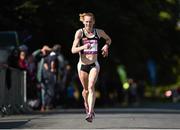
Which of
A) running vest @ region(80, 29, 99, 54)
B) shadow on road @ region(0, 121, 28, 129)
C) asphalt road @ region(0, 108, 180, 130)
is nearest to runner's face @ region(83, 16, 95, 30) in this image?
running vest @ region(80, 29, 99, 54)

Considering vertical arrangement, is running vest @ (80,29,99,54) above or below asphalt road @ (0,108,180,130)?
above

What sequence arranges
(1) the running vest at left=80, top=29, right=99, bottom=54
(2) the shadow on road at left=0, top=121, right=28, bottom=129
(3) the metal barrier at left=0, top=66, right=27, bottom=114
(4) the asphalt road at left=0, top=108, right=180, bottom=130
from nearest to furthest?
(4) the asphalt road at left=0, top=108, right=180, bottom=130
(2) the shadow on road at left=0, top=121, right=28, bottom=129
(1) the running vest at left=80, top=29, right=99, bottom=54
(3) the metal barrier at left=0, top=66, right=27, bottom=114

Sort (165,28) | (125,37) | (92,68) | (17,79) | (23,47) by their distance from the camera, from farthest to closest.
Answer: (165,28) < (125,37) < (23,47) < (17,79) < (92,68)

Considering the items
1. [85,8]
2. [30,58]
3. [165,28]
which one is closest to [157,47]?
[165,28]

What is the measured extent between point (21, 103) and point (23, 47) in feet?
7.46

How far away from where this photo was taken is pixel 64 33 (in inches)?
1524

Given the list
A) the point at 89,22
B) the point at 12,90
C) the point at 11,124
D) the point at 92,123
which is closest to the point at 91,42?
the point at 89,22

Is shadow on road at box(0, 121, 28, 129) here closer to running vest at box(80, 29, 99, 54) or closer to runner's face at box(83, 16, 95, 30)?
running vest at box(80, 29, 99, 54)

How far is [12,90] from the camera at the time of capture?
72.7 feet

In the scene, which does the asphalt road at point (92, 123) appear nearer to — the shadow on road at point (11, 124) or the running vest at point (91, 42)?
the shadow on road at point (11, 124)

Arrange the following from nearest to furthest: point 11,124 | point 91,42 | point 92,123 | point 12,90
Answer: point 92,123
point 11,124
point 91,42
point 12,90

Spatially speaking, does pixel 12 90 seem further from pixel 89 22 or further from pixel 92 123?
pixel 92 123

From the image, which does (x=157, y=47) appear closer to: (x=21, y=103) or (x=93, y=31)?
(x=21, y=103)

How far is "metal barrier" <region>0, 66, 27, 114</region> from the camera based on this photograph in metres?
20.8
